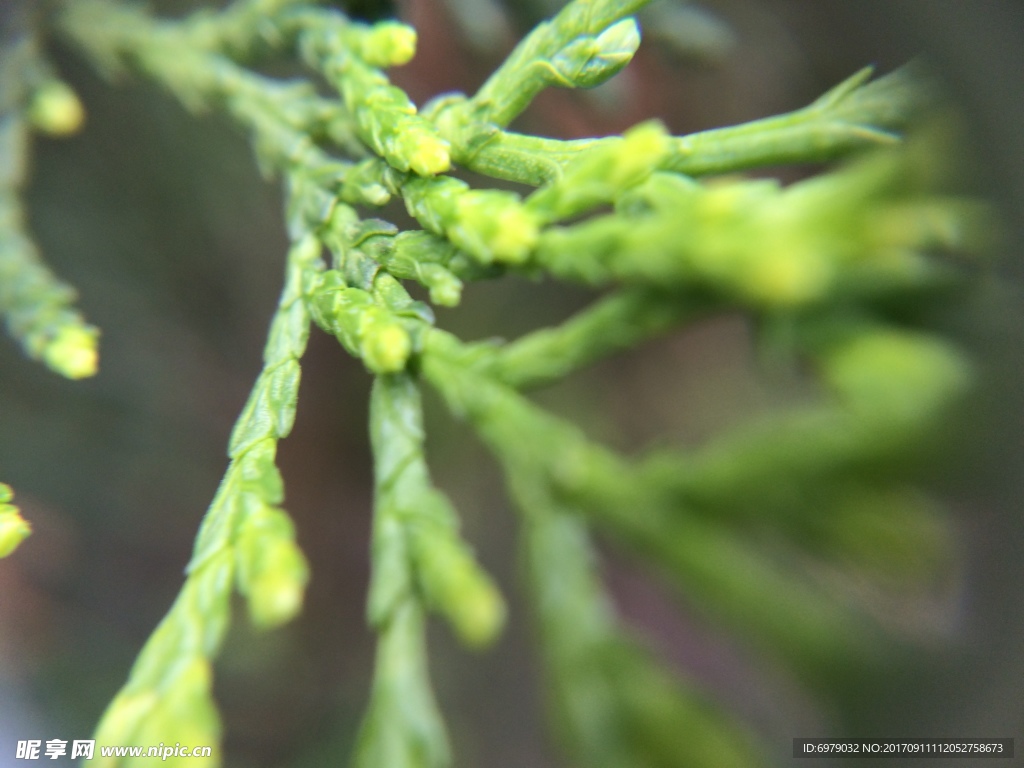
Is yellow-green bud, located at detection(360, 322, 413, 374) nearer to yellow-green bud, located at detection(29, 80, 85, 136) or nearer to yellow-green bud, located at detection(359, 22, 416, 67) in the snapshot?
yellow-green bud, located at detection(359, 22, 416, 67)

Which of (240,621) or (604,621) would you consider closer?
(604,621)

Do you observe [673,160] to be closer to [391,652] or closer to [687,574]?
[687,574]

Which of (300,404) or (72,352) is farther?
(300,404)

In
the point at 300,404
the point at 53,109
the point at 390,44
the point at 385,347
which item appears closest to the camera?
the point at 385,347

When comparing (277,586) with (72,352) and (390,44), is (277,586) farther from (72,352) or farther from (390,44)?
(390,44)

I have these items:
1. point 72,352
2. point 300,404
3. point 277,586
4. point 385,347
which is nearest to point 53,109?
point 72,352

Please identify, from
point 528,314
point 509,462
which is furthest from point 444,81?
point 509,462

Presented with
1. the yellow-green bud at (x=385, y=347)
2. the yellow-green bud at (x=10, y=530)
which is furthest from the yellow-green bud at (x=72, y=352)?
the yellow-green bud at (x=385, y=347)

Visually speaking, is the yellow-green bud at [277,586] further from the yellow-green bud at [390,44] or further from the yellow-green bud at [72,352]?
the yellow-green bud at [390,44]
